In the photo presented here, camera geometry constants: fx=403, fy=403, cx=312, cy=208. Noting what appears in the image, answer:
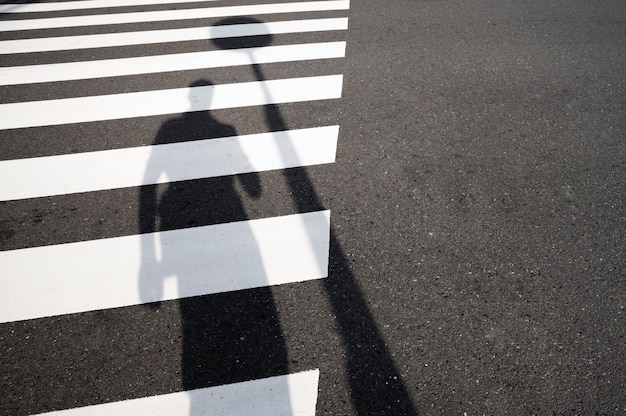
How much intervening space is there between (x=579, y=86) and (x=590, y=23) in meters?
2.22

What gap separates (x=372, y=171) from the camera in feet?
12.6

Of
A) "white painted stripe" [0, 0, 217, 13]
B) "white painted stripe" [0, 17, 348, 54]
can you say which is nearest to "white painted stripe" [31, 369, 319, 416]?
"white painted stripe" [0, 17, 348, 54]

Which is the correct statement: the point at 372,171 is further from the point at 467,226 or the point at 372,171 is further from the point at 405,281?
the point at 405,281

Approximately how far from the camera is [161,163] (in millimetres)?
3957

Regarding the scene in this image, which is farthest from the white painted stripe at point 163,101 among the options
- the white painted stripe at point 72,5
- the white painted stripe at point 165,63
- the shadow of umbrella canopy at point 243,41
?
the white painted stripe at point 72,5

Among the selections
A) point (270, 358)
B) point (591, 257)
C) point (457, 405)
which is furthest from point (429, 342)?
point (591, 257)

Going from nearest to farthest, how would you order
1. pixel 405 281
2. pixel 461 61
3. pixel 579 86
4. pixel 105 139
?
pixel 405 281 < pixel 105 139 < pixel 579 86 < pixel 461 61

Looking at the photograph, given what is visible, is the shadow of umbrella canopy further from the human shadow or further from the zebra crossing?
the human shadow

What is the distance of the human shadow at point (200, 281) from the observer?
8.20 ft

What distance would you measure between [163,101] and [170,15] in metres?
2.92

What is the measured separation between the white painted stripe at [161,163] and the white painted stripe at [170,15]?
12.0ft

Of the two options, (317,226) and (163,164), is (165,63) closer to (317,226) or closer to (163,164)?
(163,164)

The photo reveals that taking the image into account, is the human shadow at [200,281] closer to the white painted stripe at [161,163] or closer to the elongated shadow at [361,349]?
the white painted stripe at [161,163]

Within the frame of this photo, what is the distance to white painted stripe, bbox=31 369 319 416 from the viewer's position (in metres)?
2.29
